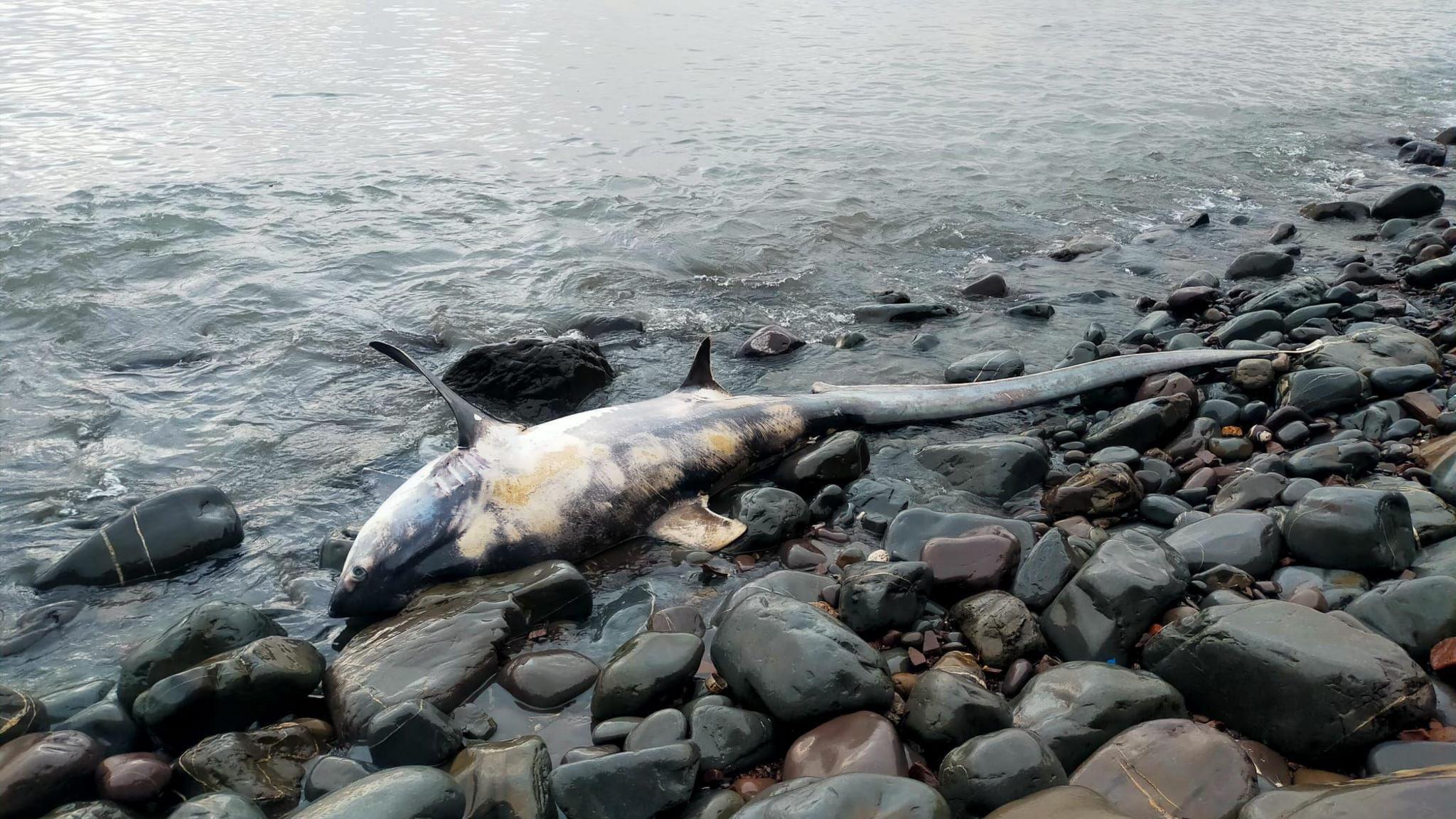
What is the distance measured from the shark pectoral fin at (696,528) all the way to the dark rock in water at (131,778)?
9.13 feet

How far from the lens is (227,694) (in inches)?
164

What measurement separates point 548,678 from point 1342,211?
39.3 ft

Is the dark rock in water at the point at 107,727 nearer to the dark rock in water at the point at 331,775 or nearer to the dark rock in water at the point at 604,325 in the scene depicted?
the dark rock in water at the point at 331,775

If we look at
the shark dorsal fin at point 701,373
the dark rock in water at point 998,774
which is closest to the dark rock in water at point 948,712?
the dark rock in water at point 998,774

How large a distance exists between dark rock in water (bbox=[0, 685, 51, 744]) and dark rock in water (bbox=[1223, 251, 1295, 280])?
34.1 feet

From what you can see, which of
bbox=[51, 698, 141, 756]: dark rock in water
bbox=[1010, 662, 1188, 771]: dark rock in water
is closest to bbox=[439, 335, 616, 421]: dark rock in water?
bbox=[51, 698, 141, 756]: dark rock in water

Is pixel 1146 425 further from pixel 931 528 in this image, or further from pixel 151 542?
pixel 151 542

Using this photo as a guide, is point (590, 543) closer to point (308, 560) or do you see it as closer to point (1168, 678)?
point (308, 560)

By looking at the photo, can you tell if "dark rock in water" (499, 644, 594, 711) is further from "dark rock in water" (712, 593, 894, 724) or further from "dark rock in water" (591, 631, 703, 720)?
"dark rock in water" (712, 593, 894, 724)

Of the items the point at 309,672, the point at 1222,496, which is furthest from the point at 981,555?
the point at 309,672

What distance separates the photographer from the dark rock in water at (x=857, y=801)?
3010mm

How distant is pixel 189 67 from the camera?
21969mm

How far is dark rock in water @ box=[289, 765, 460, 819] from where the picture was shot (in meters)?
3.28

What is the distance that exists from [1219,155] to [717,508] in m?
13.6
